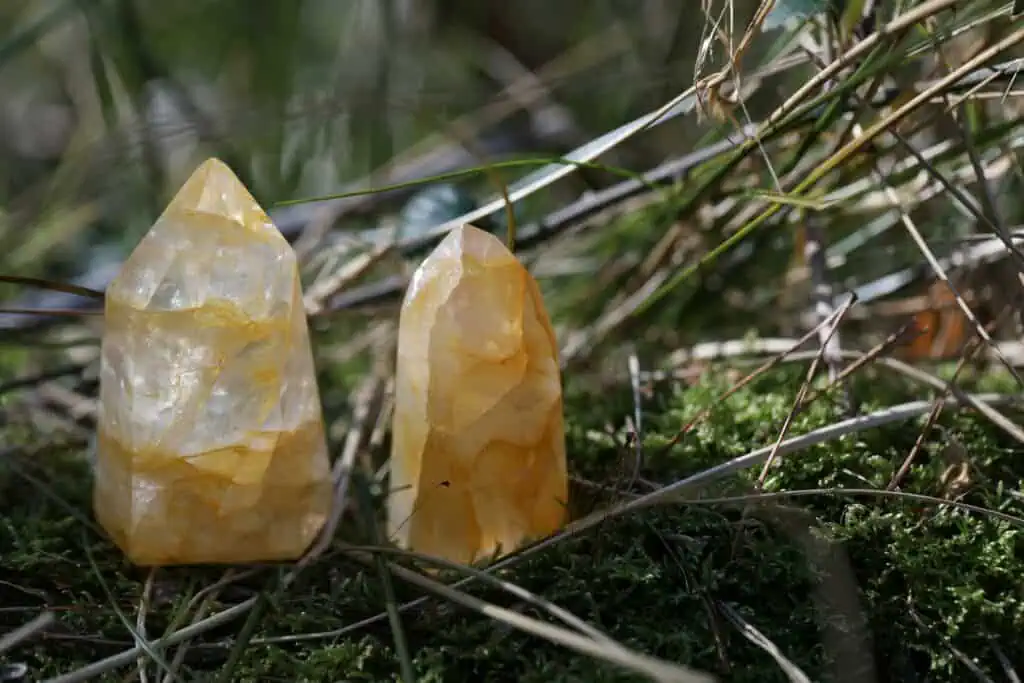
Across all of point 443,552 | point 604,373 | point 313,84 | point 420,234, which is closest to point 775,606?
point 443,552

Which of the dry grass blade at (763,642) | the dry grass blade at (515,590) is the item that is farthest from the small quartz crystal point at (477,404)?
the dry grass blade at (763,642)

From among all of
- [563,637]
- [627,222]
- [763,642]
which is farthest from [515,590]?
[627,222]

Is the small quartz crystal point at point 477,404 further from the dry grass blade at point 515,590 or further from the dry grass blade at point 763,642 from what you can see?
the dry grass blade at point 763,642

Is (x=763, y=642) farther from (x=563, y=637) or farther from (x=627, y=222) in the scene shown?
(x=627, y=222)

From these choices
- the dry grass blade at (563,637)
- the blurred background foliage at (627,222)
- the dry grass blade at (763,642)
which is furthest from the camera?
the blurred background foliage at (627,222)

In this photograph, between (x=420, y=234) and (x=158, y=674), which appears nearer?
(x=158, y=674)

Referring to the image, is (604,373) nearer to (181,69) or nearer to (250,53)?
(250,53)
